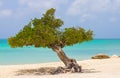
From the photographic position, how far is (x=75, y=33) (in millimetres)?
22703

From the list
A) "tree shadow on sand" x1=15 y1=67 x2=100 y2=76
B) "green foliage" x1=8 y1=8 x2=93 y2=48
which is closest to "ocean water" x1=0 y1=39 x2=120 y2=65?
"tree shadow on sand" x1=15 y1=67 x2=100 y2=76

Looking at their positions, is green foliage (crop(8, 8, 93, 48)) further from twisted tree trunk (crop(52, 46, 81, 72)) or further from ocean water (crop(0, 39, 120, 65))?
ocean water (crop(0, 39, 120, 65))

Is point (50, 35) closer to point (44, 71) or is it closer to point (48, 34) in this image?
point (48, 34)

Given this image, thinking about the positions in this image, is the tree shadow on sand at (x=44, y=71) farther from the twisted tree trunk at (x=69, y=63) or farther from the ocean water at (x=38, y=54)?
the ocean water at (x=38, y=54)

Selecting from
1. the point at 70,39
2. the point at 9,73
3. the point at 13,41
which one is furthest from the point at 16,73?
the point at 70,39

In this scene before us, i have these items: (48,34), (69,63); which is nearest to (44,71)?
(69,63)

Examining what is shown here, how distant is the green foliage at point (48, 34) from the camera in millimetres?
21969

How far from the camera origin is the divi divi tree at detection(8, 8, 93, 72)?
72.1ft

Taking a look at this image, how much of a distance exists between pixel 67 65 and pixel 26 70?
2807 mm

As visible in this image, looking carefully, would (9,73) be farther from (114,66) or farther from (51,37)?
(114,66)

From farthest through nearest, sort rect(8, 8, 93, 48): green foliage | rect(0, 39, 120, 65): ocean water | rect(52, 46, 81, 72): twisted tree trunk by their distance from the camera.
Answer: rect(0, 39, 120, 65): ocean water < rect(52, 46, 81, 72): twisted tree trunk < rect(8, 8, 93, 48): green foliage

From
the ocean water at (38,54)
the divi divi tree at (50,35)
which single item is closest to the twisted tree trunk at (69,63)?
the divi divi tree at (50,35)

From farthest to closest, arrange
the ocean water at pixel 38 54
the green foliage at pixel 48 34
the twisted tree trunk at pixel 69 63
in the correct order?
the ocean water at pixel 38 54
the twisted tree trunk at pixel 69 63
the green foliage at pixel 48 34

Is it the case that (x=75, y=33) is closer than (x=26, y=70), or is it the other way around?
(x=75, y=33)
